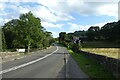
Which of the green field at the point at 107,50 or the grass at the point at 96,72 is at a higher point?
the green field at the point at 107,50

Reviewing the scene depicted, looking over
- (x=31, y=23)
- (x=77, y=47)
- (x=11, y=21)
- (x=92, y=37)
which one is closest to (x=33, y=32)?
(x=31, y=23)

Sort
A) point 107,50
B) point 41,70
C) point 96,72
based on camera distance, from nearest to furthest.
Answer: point 96,72 < point 41,70 < point 107,50

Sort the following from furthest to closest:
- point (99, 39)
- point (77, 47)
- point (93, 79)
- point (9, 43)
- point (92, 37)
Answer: point (92, 37), point (99, 39), point (9, 43), point (77, 47), point (93, 79)

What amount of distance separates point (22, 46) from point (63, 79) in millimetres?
95734

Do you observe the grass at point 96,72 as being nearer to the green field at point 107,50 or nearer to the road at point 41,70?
the road at point 41,70

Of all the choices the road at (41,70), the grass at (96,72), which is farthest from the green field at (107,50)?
the road at (41,70)

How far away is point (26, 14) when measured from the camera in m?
111

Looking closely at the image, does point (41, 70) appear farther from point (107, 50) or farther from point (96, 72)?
point (107, 50)

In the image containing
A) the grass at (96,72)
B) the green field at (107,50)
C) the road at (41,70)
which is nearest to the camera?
the grass at (96,72)

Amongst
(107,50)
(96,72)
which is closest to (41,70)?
(96,72)

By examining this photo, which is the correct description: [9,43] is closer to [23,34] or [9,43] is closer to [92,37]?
[23,34]

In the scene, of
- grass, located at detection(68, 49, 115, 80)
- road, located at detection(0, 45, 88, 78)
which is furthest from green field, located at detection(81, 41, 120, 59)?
road, located at detection(0, 45, 88, 78)

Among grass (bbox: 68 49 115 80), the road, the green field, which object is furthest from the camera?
the green field

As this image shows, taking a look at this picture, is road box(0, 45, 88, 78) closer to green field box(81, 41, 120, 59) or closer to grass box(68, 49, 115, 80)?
grass box(68, 49, 115, 80)
